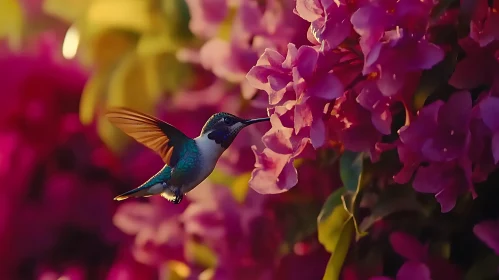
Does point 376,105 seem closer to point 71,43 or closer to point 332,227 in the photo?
point 332,227

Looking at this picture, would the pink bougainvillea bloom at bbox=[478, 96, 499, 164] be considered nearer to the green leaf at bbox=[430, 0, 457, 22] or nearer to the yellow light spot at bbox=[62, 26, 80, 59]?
the green leaf at bbox=[430, 0, 457, 22]

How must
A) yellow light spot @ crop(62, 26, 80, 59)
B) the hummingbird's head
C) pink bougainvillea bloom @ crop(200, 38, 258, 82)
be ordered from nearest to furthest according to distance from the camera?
the hummingbird's head < pink bougainvillea bloom @ crop(200, 38, 258, 82) < yellow light spot @ crop(62, 26, 80, 59)

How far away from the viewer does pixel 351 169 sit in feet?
1.02

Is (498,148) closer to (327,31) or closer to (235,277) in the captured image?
(327,31)

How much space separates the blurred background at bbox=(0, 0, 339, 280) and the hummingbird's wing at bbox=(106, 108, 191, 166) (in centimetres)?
10

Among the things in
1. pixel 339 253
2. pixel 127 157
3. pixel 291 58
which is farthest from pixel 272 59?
pixel 127 157

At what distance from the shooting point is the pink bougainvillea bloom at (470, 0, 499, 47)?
252mm

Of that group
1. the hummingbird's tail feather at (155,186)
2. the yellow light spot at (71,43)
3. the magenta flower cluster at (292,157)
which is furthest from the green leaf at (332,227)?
the yellow light spot at (71,43)

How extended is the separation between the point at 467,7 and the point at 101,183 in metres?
0.29

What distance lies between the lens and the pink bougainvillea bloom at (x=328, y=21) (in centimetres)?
25

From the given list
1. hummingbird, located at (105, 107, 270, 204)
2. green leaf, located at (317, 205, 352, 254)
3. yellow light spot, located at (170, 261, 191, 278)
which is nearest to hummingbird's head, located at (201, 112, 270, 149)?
hummingbird, located at (105, 107, 270, 204)

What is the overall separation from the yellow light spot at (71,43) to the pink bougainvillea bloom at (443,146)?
295 mm

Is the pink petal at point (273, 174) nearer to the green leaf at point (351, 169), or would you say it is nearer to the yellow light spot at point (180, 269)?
the green leaf at point (351, 169)

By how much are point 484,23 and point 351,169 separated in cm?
9
